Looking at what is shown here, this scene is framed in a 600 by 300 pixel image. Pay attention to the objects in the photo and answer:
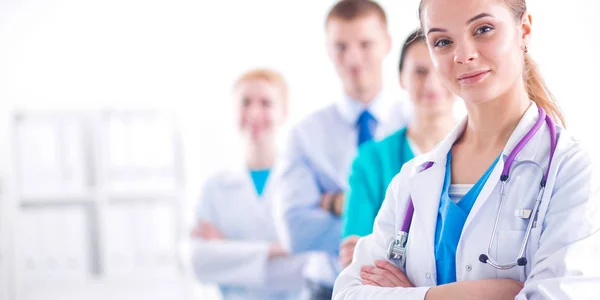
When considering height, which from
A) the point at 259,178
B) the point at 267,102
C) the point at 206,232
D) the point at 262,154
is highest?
the point at 267,102

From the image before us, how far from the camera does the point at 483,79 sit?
125cm

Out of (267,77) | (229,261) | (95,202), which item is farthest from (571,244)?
(95,202)

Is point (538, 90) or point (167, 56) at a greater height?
point (167, 56)

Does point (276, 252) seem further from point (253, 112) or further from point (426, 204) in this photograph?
point (426, 204)

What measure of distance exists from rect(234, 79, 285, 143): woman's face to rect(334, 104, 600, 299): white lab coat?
73.4 inches

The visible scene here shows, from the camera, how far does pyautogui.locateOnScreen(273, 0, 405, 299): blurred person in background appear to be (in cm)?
235

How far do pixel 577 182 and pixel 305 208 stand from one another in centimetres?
134

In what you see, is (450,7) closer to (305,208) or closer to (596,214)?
(596,214)

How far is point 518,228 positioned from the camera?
4.02 ft

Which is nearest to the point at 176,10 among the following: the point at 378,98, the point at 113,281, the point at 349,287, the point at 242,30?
the point at 242,30

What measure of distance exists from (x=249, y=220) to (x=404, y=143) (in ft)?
4.91

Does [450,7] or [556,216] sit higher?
[450,7]

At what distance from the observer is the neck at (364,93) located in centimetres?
238

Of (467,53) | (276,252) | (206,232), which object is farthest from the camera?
(206,232)
